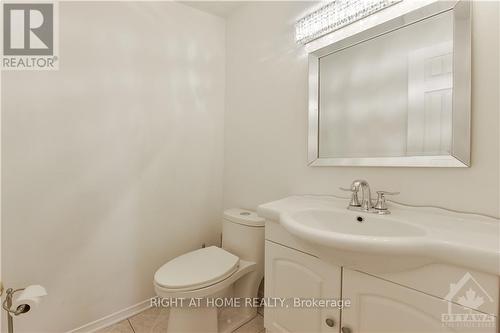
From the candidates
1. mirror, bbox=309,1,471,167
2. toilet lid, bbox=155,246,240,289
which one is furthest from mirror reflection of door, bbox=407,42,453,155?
toilet lid, bbox=155,246,240,289

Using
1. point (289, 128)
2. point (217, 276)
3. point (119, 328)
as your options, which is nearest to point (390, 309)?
point (217, 276)

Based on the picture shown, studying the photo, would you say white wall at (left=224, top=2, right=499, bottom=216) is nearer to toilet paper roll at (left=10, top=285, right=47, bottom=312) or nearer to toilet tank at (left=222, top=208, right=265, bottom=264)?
toilet tank at (left=222, top=208, right=265, bottom=264)

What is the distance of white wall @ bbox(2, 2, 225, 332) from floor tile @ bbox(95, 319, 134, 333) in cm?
9

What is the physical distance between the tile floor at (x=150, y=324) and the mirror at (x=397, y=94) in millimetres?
1011

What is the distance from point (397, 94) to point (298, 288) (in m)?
0.93

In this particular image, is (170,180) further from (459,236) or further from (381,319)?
(459,236)

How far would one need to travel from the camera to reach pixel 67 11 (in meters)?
1.23

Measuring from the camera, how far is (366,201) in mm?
993

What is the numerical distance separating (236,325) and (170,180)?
0.98 metres

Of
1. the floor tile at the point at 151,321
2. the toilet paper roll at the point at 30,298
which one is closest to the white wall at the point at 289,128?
the floor tile at the point at 151,321

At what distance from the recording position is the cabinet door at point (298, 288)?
87cm

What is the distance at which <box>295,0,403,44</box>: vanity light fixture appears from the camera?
1036 mm

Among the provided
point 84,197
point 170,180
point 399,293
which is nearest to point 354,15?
point 399,293

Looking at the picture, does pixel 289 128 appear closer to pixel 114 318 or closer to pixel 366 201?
pixel 366 201
